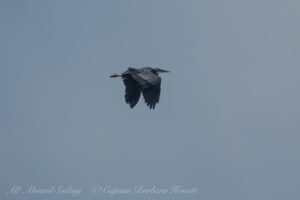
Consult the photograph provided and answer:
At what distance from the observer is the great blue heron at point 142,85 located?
5556 cm

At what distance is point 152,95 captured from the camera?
5559 cm

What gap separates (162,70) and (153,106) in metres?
8.27

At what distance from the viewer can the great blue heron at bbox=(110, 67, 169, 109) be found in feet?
182

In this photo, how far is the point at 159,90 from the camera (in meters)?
55.8

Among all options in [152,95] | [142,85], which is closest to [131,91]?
[142,85]

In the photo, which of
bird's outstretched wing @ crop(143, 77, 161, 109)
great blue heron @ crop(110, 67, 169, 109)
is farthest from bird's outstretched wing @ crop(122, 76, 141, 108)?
bird's outstretched wing @ crop(143, 77, 161, 109)

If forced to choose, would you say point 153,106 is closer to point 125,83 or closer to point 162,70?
point 125,83

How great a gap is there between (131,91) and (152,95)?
128 inches

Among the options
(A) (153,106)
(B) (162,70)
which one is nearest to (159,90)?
(A) (153,106)

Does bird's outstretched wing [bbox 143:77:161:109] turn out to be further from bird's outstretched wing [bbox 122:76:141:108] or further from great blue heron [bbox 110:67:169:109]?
bird's outstretched wing [bbox 122:76:141:108]

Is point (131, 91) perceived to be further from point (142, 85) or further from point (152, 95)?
point (152, 95)

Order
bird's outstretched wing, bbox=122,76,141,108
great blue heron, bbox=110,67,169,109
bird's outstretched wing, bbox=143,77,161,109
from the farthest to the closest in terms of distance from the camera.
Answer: bird's outstretched wing, bbox=122,76,141,108, great blue heron, bbox=110,67,169,109, bird's outstretched wing, bbox=143,77,161,109

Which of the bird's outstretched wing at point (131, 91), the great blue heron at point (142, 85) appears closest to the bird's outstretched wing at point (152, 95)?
the great blue heron at point (142, 85)

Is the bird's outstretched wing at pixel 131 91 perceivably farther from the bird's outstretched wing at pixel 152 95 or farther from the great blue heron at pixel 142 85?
the bird's outstretched wing at pixel 152 95
